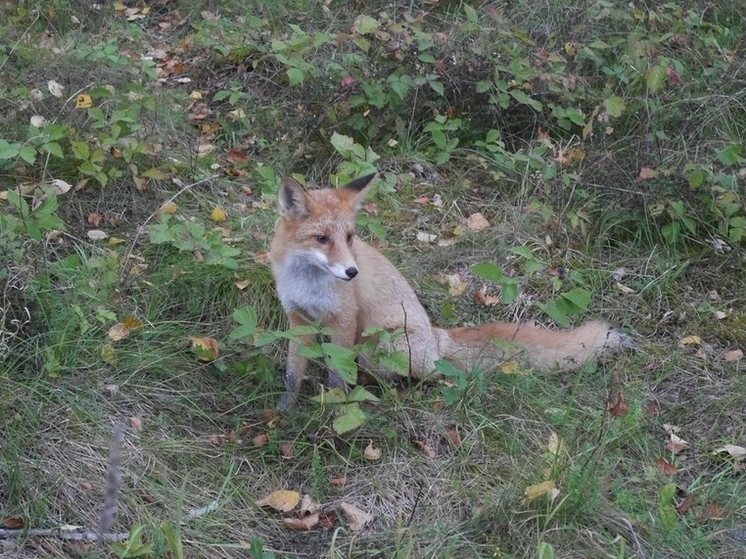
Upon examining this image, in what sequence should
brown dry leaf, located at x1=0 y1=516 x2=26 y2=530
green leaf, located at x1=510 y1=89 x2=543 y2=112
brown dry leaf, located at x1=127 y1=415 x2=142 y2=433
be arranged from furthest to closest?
green leaf, located at x1=510 y1=89 x2=543 y2=112 < brown dry leaf, located at x1=127 y1=415 x2=142 y2=433 < brown dry leaf, located at x1=0 y1=516 x2=26 y2=530

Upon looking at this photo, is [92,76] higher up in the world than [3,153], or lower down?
lower down

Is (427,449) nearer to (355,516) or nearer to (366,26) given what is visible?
(355,516)

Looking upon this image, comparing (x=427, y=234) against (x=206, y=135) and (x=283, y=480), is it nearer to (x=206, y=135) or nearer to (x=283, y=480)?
(x=206, y=135)

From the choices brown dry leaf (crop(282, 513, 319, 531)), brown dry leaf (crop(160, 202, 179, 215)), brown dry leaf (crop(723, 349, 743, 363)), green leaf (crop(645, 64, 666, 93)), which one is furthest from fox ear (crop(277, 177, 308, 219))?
green leaf (crop(645, 64, 666, 93))

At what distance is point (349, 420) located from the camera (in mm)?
3633

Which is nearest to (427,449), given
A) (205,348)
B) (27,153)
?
(205,348)

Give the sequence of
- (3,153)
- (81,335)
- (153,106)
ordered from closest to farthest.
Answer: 1. (81,335)
2. (3,153)
3. (153,106)

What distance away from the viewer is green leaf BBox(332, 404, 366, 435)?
3.60 m

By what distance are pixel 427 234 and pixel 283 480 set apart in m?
2.34

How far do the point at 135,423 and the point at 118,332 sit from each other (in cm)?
57

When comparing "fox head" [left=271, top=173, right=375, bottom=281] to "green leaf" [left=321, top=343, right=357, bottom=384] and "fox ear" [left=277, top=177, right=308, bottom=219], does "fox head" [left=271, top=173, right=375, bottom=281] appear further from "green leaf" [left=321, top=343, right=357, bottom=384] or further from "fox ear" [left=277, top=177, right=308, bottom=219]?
"green leaf" [left=321, top=343, right=357, bottom=384]

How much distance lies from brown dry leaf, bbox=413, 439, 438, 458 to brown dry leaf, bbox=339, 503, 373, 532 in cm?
45

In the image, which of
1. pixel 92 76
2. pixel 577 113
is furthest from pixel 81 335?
pixel 577 113

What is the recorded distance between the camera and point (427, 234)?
5.62 m
